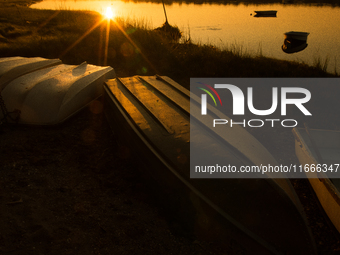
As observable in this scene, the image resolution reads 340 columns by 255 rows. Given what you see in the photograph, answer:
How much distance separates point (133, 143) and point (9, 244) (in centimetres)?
177

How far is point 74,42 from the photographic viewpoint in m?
9.79

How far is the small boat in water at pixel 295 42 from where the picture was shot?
11.7 m

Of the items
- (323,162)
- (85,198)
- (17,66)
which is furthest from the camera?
(17,66)

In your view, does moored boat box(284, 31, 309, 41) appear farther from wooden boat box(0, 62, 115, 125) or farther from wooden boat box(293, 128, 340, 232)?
wooden boat box(0, 62, 115, 125)

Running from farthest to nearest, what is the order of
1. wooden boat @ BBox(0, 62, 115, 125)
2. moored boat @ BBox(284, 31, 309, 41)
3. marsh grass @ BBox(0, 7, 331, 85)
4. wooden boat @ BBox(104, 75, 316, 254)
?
moored boat @ BBox(284, 31, 309, 41) → marsh grass @ BBox(0, 7, 331, 85) → wooden boat @ BBox(0, 62, 115, 125) → wooden boat @ BBox(104, 75, 316, 254)

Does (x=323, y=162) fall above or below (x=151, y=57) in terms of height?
below

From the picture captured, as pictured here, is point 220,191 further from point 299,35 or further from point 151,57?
point 299,35

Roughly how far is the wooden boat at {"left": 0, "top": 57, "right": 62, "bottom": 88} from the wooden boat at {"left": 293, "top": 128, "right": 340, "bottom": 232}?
5.74m

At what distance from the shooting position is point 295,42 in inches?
461

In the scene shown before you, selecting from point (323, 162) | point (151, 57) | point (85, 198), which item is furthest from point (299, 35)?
point (85, 198)

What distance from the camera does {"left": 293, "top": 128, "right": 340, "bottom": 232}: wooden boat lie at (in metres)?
3.08

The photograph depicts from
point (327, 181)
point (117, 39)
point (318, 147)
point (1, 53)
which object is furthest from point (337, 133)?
point (1, 53)

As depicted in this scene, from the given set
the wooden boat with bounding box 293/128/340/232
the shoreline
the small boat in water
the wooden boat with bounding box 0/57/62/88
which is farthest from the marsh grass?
the wooden boat with bounding box 293/128/340/232

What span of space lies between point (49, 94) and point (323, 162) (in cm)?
476
